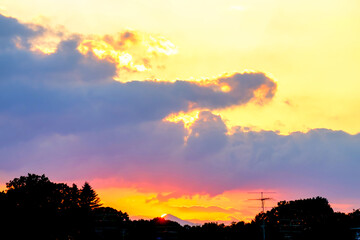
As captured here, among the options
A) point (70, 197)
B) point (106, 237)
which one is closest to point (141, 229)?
point (106, 237)

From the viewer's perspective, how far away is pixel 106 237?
146 m

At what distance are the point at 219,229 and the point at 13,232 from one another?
68034 millimetres

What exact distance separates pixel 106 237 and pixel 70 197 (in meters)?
15.9

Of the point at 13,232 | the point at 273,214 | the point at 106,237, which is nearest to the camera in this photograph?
the point at 13,232

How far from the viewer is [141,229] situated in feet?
494

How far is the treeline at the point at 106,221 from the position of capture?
128 meters

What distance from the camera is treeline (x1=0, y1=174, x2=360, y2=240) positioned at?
128m

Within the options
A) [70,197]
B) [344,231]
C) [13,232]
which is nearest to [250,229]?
[344,231]

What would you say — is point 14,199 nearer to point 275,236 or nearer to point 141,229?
point 141,229

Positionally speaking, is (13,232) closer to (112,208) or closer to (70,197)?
(70,197)

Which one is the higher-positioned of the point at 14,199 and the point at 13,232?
the point at 14,199

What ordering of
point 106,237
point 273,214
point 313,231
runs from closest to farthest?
point 313,231 < point 106,237 < point 273,214

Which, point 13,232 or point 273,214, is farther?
point 273,214

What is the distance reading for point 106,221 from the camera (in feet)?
505
